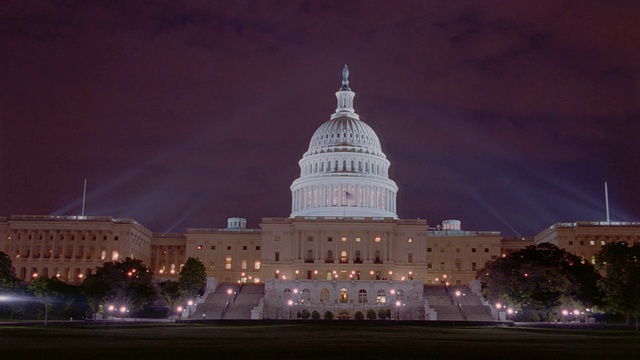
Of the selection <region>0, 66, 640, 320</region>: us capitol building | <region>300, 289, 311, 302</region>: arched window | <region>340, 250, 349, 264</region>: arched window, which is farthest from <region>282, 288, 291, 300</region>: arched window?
<region>340, 250, 349, 264</region>: arched window

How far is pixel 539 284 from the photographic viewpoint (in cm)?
9350

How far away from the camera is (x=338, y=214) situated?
529 feet

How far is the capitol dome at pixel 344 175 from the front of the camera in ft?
538

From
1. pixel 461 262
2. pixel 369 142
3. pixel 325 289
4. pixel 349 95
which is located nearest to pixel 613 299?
pixel 325 289

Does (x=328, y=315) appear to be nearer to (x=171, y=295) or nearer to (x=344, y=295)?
(x=344, y=295)

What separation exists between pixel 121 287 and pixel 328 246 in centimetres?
5476

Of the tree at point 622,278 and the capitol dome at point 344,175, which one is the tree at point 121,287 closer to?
the tree at point 622,278

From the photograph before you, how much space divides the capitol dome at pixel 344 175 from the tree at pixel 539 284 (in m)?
60.5

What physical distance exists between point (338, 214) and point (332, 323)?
83545mm

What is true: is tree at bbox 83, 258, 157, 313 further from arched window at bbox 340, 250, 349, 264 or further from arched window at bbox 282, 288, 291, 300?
arched window at bbox 340, 250, 349, 264

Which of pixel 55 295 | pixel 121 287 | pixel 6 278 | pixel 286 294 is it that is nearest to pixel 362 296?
pixel 286 294

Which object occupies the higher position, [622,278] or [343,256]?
[343,256]

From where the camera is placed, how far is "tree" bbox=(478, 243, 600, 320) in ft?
304

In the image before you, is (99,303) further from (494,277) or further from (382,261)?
(382,261)
